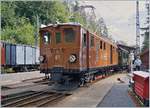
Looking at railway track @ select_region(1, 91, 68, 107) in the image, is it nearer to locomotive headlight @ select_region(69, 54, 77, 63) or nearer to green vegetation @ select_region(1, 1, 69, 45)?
locomotive headlight @ select_region(69, 54, 77, 63)

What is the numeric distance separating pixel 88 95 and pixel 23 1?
5858cm

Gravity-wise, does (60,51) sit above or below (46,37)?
below

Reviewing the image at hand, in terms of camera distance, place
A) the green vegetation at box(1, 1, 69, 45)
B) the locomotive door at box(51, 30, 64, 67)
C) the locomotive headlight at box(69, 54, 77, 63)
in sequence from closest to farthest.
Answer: the locomotive headlight at box(69, 54, 77, 63) < the locomotive door at box(51, 30, 64, 67) < the green vegetation at box(1, 1, 69, 45)

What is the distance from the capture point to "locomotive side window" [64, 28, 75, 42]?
2002 cm

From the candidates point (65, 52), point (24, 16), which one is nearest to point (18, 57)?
point (65, 52)

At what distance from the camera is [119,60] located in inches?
1720

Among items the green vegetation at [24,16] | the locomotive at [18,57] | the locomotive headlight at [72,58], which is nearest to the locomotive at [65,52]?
the locomotive headlight at [72,58]

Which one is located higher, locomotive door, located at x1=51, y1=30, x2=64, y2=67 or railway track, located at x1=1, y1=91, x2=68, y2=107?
locomotive door, located at x1=51, y1=30, x2=64, y2=67

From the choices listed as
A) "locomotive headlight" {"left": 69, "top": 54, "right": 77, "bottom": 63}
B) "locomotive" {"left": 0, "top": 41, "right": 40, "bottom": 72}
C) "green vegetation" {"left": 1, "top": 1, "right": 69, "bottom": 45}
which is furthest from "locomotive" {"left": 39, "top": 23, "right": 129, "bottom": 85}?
"green vegetation" {"left": 1, "top": 1, "right": 69, "bottom": 45}

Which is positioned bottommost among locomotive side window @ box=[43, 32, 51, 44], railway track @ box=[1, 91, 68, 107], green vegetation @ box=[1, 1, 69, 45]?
railway track @ box=[1, 91, 68, 107]

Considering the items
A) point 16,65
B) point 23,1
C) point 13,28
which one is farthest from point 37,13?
point 16,65

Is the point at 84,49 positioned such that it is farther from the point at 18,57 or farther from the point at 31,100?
the point at 18,57

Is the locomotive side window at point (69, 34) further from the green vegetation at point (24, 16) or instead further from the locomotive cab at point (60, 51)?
the green vegetation at point (24, 16)

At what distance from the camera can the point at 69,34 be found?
20250 mm
